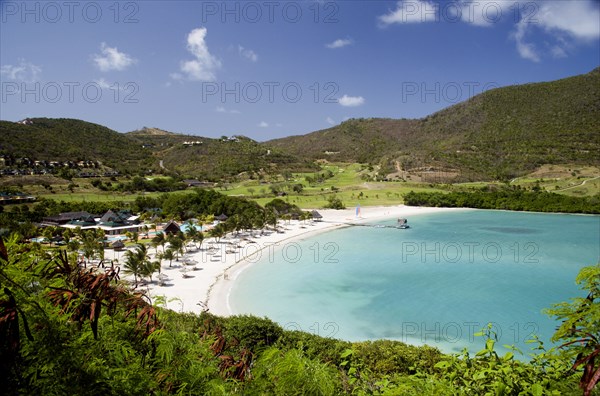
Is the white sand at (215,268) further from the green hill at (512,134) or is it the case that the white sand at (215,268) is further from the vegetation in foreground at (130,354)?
the green hill at (512,134)

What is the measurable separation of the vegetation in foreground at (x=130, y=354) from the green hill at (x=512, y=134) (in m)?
110

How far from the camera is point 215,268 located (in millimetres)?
31828

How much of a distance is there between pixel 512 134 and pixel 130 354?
138 metres

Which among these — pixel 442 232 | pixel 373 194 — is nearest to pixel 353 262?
pixel 442 232

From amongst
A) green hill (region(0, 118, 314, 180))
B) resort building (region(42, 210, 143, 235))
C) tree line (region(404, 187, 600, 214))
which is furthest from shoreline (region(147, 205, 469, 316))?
green hill (region(0, 118, 314, 180))

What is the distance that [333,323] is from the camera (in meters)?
22.0

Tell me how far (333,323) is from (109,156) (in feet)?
367

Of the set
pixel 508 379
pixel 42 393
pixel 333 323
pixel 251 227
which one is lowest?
pixel 333 323

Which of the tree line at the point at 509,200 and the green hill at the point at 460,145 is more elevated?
the green hill at the point at 460,145

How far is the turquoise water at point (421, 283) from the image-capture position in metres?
21.7

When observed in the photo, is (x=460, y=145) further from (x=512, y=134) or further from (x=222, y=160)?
(x=222, y=160)

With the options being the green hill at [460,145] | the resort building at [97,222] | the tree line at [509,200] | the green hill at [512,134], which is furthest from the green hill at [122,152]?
the tree line at [509,200]

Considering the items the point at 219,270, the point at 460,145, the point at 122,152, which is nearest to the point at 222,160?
the point at 122,152

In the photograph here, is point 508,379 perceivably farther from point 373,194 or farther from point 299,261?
point 373,194
